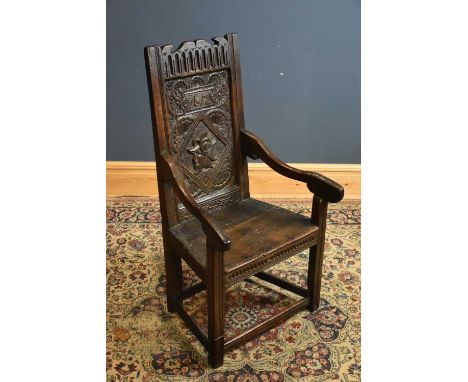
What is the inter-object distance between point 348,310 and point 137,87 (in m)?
1.80

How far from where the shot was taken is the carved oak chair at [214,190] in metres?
1.83

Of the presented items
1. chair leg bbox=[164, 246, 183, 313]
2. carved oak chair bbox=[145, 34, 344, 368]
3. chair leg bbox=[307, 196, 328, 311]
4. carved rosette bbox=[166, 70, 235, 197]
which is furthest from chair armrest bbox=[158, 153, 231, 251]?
chair leg bbox=[307, 196, 328, 311]

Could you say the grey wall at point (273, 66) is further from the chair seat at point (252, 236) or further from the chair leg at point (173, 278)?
the chair leg at point (173, 278)

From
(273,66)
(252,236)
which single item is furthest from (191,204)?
(273,66)

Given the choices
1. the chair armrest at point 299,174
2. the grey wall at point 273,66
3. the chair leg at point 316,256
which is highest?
the grey wall at point 273,66

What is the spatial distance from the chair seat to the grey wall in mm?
1028

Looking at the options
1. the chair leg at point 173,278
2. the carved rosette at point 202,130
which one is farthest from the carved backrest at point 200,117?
the chair leg at point 173,278

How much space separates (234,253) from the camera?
186 cm

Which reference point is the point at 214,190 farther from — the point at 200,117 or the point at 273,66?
the point at 273,66

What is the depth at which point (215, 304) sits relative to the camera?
182cm

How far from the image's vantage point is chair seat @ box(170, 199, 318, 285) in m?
1.84

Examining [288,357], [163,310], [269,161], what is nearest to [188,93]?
[269,161]

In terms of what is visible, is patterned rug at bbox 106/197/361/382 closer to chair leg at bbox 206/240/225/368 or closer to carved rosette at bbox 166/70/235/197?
chair leg at bbox 206/240/225/368

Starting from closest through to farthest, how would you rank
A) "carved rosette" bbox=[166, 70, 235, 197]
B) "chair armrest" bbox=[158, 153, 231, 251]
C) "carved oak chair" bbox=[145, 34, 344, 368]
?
"chair armrest" bbox=[158, 153, 231, 251], "carved oak chair" bbox=[145, 34, 344, 368], "carved rosette" bbox=[166, 70, 235, 197]
